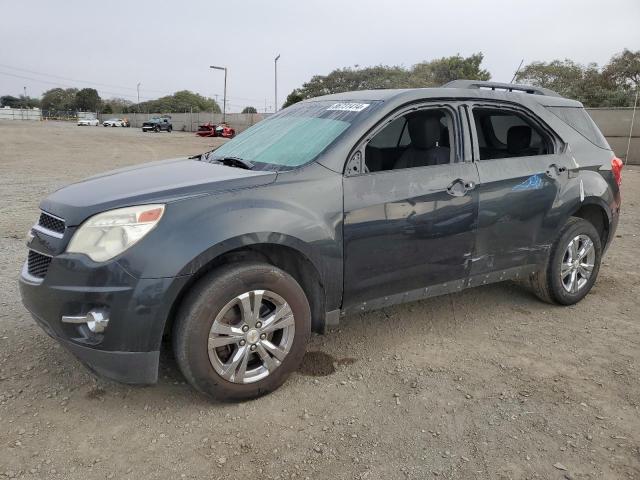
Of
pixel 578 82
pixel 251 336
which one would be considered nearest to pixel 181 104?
pixel 578 82

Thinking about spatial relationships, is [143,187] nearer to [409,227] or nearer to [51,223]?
[51,223]

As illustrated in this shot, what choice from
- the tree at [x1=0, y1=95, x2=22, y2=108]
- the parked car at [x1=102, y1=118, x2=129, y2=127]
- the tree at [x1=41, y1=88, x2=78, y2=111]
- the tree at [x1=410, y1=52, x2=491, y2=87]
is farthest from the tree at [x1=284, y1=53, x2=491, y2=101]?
the tree at [x1=0, y1=95, x2=22, y2=108]

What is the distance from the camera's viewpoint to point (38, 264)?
9.34 feet

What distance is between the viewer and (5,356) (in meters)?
3.40

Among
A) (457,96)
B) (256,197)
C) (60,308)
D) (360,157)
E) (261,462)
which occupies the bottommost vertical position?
(261,462)

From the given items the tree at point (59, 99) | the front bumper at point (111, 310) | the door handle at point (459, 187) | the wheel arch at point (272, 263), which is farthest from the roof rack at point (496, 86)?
the tree at point (59, 99)

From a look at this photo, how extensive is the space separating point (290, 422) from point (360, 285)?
3.00ft

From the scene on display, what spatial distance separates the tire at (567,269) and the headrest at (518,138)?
0.72m

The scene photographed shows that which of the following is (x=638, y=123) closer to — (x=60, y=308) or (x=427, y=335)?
(x=427, y=335)

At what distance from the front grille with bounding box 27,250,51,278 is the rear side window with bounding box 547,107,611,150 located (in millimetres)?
3782

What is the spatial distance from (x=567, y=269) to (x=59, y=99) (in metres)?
133

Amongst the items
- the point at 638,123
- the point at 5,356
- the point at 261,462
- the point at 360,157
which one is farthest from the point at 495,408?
the point at 638,123

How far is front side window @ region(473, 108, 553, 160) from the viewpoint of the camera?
4.09m

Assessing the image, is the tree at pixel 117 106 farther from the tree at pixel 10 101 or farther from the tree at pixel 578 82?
the tree at pixel 578 82
